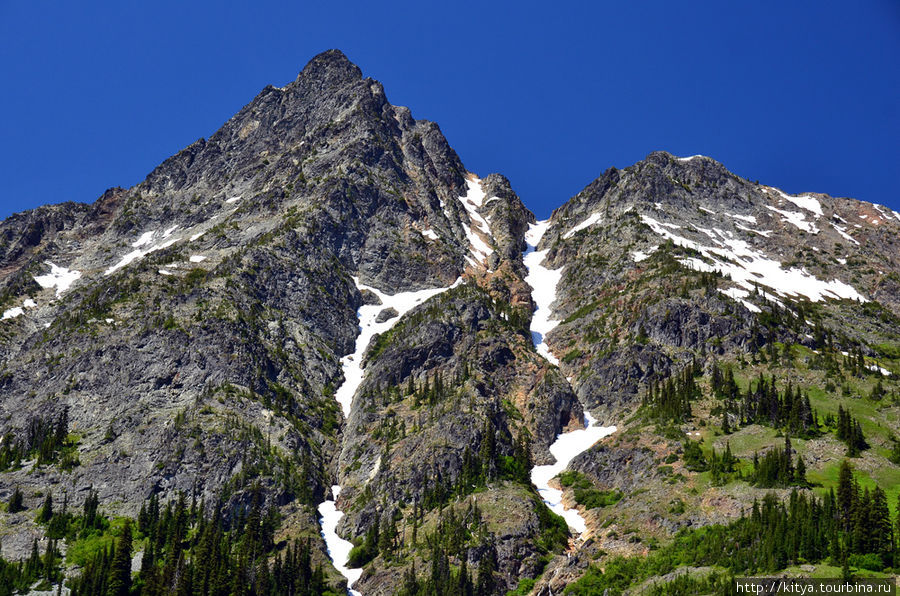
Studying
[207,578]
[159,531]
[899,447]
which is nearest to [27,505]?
[159,531]

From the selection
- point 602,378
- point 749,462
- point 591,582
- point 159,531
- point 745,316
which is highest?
point 745,316

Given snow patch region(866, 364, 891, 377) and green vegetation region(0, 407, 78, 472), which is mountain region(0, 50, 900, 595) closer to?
green vegetation region(0, 407, 78, 472)

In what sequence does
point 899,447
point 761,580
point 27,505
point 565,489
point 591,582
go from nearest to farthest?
point 761,580 < point 591,582 < point 899,447 < point 27,505 < point 565,489

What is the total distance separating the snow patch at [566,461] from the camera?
12388 centimetres

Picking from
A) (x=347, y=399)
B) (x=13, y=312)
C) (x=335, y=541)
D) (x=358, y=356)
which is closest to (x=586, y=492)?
(x=335, y=541)

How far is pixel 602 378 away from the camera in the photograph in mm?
161500

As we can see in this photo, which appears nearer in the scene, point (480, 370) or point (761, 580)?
point (761, 580)

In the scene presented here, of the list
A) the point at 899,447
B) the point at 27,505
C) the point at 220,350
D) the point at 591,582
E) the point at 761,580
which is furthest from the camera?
the point at 220,350

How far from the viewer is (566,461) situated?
142m

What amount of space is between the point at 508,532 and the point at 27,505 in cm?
7536

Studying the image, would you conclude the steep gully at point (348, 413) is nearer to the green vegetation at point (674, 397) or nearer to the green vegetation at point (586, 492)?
the green vegetation at point (586, 492)

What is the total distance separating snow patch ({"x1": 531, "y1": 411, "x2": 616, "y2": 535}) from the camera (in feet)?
406

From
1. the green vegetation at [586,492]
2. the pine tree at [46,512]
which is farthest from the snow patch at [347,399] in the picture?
the pine tree at [46,512]

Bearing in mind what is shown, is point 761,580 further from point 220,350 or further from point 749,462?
point 220,350
